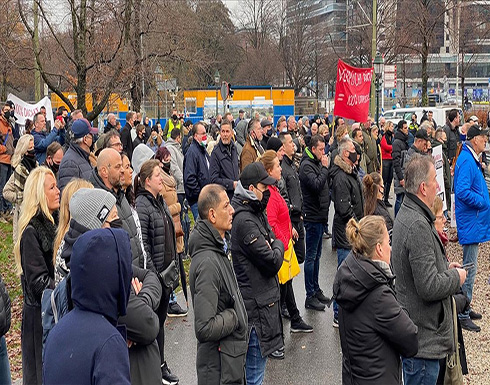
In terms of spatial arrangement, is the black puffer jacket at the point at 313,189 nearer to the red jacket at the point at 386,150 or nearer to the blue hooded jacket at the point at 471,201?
the blue hooded jacket at the point at 471,201

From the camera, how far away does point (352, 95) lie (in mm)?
13852

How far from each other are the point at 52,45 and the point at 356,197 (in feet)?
62.3

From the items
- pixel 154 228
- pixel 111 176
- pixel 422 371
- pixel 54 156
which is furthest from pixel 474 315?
pixel 54 156

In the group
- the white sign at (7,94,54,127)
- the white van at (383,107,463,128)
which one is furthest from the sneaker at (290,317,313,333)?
the white van at (383,107,463,128)

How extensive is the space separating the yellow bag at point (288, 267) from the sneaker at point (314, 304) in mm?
1457

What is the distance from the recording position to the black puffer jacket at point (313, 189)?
8.35 metres

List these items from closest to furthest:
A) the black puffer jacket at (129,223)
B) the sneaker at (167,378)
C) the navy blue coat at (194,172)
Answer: the black puffer jacket at (129,223)
the sneaker at (167,378)
the navy blue coat at (194,172)

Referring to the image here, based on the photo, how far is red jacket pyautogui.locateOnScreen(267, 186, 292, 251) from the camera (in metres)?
6.79

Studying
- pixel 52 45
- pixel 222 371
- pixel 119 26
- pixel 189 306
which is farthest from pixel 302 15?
pixel 222 371

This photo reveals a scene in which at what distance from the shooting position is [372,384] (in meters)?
4.09

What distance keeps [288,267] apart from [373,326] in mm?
2947

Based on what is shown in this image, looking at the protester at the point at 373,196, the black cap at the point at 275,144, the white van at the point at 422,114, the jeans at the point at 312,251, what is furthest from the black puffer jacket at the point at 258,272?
the white van at the point at 422,114

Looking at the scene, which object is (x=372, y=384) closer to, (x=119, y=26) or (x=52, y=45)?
(x=119, y=26)

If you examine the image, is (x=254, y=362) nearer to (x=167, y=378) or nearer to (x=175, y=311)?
(x=167, y=378)
